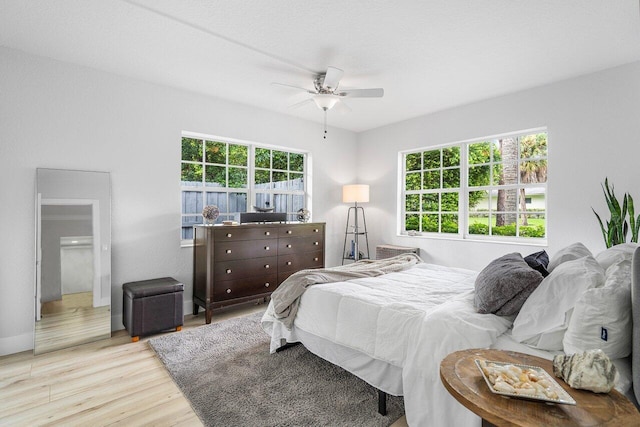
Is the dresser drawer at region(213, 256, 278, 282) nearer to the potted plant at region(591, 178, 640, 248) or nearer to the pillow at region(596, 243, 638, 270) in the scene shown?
the pillow at region(596, 243, 638, 270)

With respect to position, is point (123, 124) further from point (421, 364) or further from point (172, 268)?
point (421, 364)

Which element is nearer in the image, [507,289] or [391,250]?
[507,289]

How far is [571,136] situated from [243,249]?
12.8 ft

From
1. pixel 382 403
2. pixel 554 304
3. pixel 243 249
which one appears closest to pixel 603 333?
pixel 554 304

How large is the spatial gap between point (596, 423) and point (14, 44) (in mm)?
4449

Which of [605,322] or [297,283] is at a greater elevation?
[605,322]

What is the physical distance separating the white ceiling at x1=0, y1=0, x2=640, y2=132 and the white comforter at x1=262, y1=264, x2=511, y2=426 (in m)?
2.04

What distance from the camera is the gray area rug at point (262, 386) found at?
1935mm

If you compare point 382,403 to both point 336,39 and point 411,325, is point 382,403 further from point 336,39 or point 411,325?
point 336,39

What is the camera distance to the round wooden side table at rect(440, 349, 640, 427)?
0.92 meters

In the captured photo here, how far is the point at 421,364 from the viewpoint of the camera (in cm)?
171

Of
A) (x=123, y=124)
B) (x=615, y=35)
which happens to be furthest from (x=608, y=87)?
(x=123, y=124)

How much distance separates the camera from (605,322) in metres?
1.28

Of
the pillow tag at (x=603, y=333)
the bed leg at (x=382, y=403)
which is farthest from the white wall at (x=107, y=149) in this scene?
the pillow tag at (x=603, y=333)
